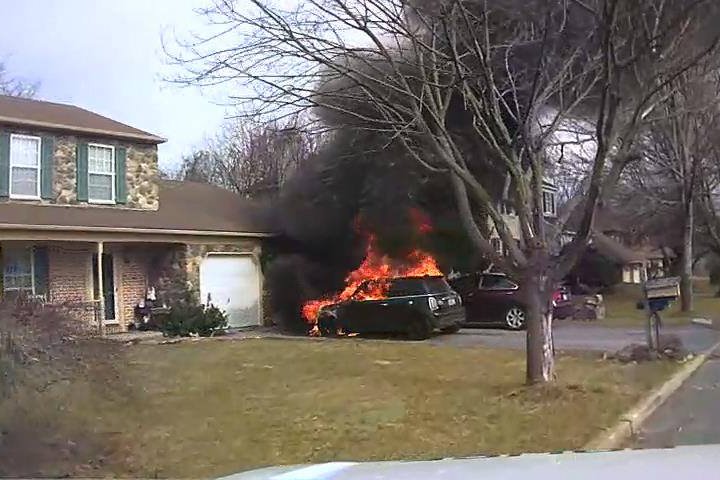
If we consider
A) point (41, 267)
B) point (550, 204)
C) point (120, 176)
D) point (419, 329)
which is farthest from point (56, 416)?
point (550, 204)

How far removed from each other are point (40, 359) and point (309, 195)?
1973 centimetres

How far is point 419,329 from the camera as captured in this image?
21.1 meters

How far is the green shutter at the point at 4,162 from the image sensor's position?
21.1 metres

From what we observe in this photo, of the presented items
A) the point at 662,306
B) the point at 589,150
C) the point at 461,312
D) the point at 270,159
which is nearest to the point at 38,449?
the point at 662,306

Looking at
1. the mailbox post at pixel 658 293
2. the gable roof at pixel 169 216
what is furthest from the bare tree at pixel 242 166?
the mailbox post at pixel 658 293

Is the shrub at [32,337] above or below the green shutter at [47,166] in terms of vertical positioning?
below

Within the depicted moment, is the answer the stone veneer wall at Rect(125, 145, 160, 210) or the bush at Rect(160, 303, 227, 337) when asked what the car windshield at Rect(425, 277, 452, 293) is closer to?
the bush at Rect(160, 303, 227, 337)

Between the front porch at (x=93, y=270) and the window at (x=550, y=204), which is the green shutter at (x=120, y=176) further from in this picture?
the window at (x=550, y=204)

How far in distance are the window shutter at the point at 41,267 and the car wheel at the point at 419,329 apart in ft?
29.7

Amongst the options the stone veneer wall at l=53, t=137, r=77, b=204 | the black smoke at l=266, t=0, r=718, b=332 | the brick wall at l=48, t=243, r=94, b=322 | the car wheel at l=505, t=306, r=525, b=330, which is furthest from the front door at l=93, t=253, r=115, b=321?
the car wheel at l=505, t=306, r=525, b=330

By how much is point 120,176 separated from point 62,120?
6.84 ft

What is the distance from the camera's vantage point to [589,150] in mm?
24109

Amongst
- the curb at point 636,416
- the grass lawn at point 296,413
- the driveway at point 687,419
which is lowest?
the driveway at point 687,419

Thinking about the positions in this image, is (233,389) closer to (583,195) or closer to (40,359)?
(40,359)
